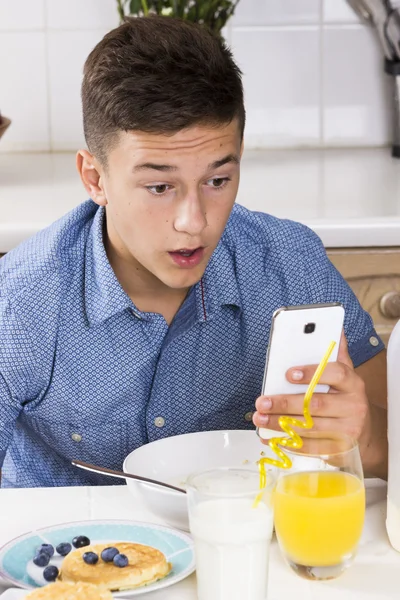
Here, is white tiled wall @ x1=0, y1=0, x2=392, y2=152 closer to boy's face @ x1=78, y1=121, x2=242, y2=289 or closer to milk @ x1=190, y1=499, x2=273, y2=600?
boy's face @ x1=78, y1=121, x2=242, y2=289

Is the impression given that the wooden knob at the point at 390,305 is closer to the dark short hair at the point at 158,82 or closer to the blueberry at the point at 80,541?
the dark short hair at the point at 158,82

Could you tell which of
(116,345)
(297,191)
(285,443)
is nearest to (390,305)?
(297,191)

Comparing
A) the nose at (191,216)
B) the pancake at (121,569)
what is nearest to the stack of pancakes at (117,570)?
the pancake at (121,569)

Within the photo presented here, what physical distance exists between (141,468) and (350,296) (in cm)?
52

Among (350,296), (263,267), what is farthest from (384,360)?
(263,267)

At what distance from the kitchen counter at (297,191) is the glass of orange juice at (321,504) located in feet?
3.23

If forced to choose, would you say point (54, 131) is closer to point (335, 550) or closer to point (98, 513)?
point (98, 513)

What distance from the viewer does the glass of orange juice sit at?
898 millimetres

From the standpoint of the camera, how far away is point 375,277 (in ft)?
6.22

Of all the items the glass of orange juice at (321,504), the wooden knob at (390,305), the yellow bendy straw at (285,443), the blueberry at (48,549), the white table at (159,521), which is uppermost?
the yellow bendy straw at (285,443)

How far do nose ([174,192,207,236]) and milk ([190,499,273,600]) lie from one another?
0.45m

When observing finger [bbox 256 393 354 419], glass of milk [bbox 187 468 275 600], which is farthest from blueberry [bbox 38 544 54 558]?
finger [bbox 256 393 354 419]

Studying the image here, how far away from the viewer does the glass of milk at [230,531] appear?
0.83 meters

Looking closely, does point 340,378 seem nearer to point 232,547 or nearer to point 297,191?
point 232,547
